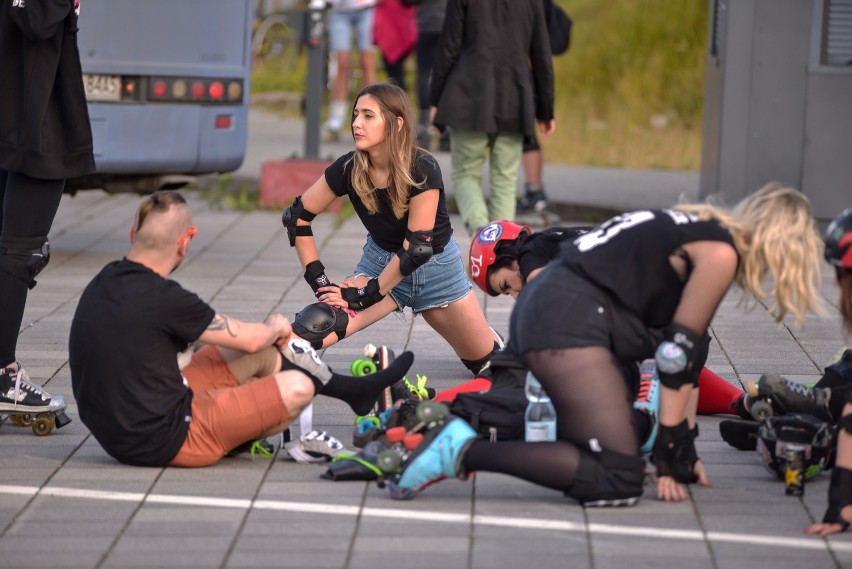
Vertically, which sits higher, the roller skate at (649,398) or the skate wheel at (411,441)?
the roller skate at (649,398)

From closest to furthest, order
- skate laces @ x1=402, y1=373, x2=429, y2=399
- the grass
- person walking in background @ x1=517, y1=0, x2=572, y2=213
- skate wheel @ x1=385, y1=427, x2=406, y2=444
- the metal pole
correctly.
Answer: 1. skate wheel @ x1=385, y1=427, x2=406, y2=444
2. skate laces @ x1=402, y1=373, x2=429, y2=399
3. person walking in background @ x1=517, y1=0, x2=572, y2=213
4. the metal pole
5. the grass

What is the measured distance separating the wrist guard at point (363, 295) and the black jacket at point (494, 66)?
10.7 feet

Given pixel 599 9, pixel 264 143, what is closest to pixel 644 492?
pixel 264 143

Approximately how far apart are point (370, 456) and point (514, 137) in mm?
4951

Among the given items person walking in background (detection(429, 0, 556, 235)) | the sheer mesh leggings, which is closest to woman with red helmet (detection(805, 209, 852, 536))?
the sheer mesh leggings

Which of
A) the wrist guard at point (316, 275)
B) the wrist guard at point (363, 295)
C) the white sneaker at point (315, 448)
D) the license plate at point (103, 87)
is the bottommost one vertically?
the white sneaker at point (315, 448)

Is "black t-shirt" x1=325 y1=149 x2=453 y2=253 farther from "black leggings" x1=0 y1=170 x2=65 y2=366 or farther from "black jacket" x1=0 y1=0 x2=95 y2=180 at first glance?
"black leggings" x1=0 y1=170 x2=65 y2=366

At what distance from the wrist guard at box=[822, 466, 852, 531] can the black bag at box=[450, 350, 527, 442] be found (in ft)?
3.86

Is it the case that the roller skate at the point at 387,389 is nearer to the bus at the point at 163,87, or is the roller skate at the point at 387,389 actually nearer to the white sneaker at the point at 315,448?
the white sneaker at the point at 315,448

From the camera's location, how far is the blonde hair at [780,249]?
4.49 metres

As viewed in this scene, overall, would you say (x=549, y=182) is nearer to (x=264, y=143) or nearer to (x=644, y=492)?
(x=264, y=143)

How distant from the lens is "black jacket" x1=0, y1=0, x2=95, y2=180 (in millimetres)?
5441

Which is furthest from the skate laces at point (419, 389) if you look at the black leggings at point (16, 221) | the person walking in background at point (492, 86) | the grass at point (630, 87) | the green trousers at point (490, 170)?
the grass at point (630, 87)

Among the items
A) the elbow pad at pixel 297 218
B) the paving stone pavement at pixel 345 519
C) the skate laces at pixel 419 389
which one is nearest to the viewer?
the paving stone pavement at pixel 345 519
